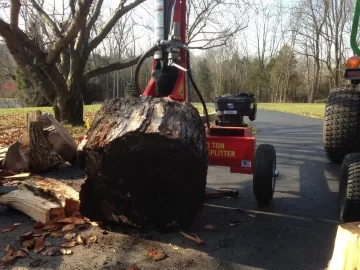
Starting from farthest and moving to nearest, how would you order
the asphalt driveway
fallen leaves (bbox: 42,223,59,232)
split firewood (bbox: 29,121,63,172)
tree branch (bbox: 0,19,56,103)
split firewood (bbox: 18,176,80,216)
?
tree branch (bbox: 0,19,56,103) → split firewood (bbox: 29,121,63,172) → split firewood (bbox: 18,176,80,216) → fallen leaves (bbox: 42,223,59,232) → the asphalt driveway

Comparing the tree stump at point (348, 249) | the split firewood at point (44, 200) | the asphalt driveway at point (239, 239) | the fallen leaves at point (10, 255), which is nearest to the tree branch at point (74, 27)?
the split firewood at point (44, 200)

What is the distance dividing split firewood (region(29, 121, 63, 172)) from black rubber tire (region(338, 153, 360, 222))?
429 centimetres

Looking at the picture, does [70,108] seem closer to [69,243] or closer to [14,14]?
[14,14]

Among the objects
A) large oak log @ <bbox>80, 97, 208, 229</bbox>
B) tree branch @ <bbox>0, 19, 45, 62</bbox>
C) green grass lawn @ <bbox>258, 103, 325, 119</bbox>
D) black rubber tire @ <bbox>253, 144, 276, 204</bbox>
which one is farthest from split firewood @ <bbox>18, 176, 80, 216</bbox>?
green grass lawn @ <bbox>258, 103, 325, 119</bbox>

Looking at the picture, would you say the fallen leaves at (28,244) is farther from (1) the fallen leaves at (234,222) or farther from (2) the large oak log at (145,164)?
(1) the fallen leaves at (234,222)

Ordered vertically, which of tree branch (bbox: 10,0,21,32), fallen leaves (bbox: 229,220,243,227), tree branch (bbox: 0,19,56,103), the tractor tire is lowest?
fallen leaves (bbox: 229,220,243,227)

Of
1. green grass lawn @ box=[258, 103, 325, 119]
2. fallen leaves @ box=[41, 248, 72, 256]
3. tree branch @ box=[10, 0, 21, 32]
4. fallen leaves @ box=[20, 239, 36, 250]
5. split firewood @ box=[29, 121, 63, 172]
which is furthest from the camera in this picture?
green grass lawn @ box=[258, 103, 325, 119]

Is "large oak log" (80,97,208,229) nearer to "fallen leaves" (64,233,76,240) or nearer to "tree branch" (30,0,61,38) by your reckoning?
"fallen leaves" (64,233,76,240)

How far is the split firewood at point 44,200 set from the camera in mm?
3375

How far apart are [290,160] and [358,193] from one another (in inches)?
138

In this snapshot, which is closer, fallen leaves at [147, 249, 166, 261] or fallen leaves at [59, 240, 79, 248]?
fallen leaves at [147, 249, 166, 261]

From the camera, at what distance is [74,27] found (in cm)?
902

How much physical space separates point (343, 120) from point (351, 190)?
6.74ft

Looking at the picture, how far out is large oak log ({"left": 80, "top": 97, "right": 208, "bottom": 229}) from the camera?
2.83 metres
